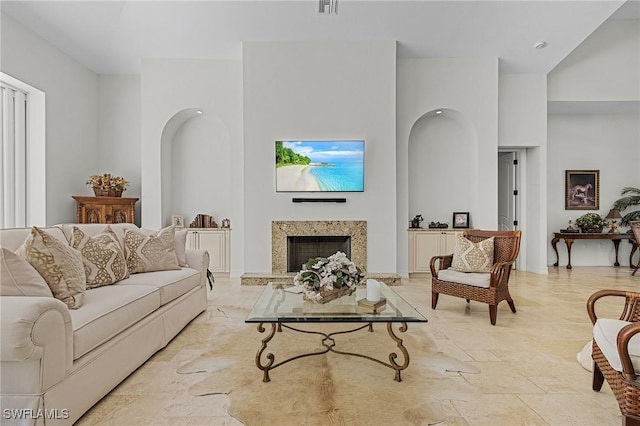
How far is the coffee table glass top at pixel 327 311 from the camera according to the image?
7.73ft

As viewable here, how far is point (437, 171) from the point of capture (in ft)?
22.2

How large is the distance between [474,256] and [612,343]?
7.13 ft

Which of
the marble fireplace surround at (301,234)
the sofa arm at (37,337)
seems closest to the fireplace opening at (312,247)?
the marble fireplace surround at (301,234)

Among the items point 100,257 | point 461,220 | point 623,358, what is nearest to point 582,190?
point 461,220

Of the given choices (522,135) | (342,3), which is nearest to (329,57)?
(342,3)

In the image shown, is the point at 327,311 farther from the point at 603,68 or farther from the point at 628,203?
the point at 628,203

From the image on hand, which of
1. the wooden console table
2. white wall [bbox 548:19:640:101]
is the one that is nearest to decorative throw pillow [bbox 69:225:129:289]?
white wall [bbox 548:19:640:101]

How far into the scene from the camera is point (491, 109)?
6324 mm

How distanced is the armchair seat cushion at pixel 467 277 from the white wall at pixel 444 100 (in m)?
2.17

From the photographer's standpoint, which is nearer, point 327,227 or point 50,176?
point 50,176

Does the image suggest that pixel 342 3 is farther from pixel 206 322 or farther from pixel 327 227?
pixel 206 322

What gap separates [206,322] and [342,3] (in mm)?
4290

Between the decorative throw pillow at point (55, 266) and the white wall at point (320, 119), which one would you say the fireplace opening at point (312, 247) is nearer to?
the white wall at point (320, 119)

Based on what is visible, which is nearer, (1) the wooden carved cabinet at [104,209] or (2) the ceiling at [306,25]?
(2) the ceiling at [306,25]
